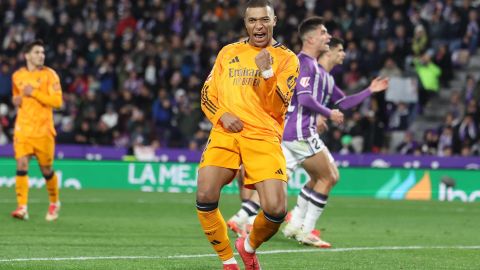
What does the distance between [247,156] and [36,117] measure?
7415 millimetres

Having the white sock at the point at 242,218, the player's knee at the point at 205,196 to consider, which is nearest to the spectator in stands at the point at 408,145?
the white sock at the point at 242,218

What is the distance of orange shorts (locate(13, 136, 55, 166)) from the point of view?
51.1 ft

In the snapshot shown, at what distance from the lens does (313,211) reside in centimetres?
1271

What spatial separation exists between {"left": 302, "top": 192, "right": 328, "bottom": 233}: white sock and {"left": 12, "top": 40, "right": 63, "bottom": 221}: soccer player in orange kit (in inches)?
175

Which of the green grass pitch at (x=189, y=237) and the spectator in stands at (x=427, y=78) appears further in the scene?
the spectator in stands at (x=427, y=78)

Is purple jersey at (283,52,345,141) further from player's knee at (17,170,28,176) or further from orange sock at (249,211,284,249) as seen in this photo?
player's knee at (17,170,28,176)

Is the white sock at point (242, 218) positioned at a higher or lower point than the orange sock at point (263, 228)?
lower

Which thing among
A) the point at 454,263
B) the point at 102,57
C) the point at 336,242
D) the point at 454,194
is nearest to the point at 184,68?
the point at 102,57

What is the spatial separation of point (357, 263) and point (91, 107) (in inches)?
714

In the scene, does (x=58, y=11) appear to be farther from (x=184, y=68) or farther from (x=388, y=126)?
(x=388, y=126)

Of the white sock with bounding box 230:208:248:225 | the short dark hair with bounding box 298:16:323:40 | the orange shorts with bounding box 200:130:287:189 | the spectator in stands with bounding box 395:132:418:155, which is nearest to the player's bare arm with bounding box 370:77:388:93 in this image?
the short dark hair with bounding box 298:16:323:40

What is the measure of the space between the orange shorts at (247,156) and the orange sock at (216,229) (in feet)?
1.35

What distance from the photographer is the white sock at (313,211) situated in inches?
499

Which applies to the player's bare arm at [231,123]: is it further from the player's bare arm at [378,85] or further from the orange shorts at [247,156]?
the player's bare arm at [378,85]
